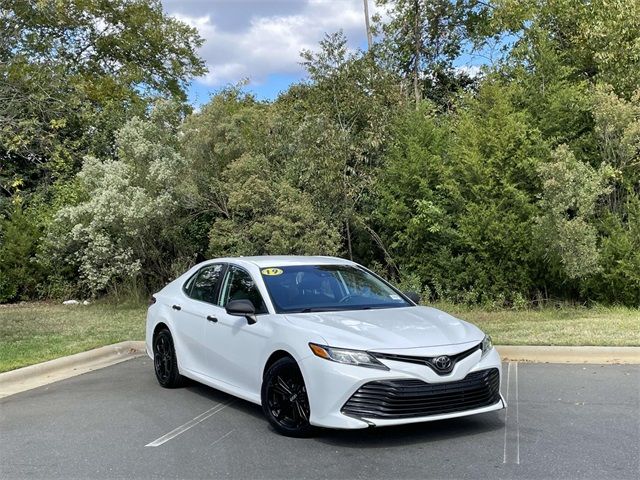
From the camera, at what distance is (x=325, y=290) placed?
6668 mm

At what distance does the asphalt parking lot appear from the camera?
4.86 m

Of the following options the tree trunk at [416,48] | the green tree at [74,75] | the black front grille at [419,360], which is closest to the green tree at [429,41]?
the tree trunk at [416,48]

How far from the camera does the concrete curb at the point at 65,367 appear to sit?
26.5 ft

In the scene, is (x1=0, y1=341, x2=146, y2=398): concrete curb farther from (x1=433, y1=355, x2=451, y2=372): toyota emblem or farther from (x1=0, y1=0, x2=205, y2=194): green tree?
(x1=0, y1=0, x2=205, y2=194): green tree

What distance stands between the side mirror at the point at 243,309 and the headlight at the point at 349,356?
3.40 feet

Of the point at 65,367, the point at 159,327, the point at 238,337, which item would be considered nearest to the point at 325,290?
the point at 238,337

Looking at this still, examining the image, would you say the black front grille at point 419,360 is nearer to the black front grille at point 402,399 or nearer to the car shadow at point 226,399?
the black front grille at point 402,399

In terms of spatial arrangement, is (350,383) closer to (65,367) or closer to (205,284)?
(205,284)

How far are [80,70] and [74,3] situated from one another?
8.93ft

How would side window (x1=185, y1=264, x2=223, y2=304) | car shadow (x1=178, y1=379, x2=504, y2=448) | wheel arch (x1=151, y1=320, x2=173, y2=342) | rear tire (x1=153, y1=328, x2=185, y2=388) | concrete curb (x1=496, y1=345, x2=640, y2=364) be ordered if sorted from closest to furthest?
car shadow (x1=178, y1=379, x2=504, y2=448) → side window (x1=185, y1=264, x2=223, y2=304) → rear tire (x1=153, y1=328, x2=185, y2=388) → wheel arch (x1=151, y1=320, x2=173, y2=342) → concrete curb (x1=496, y1=345, x2=640, y2=364)

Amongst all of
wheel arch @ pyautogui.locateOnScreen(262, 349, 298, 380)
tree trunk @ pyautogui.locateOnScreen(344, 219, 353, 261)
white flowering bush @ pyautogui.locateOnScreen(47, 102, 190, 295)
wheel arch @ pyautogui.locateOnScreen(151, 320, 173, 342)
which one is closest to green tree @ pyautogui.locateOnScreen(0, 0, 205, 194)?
white flowering bush @ pyautogui.locateOnScreen(47, 102, 190, 295)

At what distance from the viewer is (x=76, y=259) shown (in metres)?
16.8

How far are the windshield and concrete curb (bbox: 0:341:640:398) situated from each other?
2663 mm

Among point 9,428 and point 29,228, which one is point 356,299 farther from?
point 29,228
